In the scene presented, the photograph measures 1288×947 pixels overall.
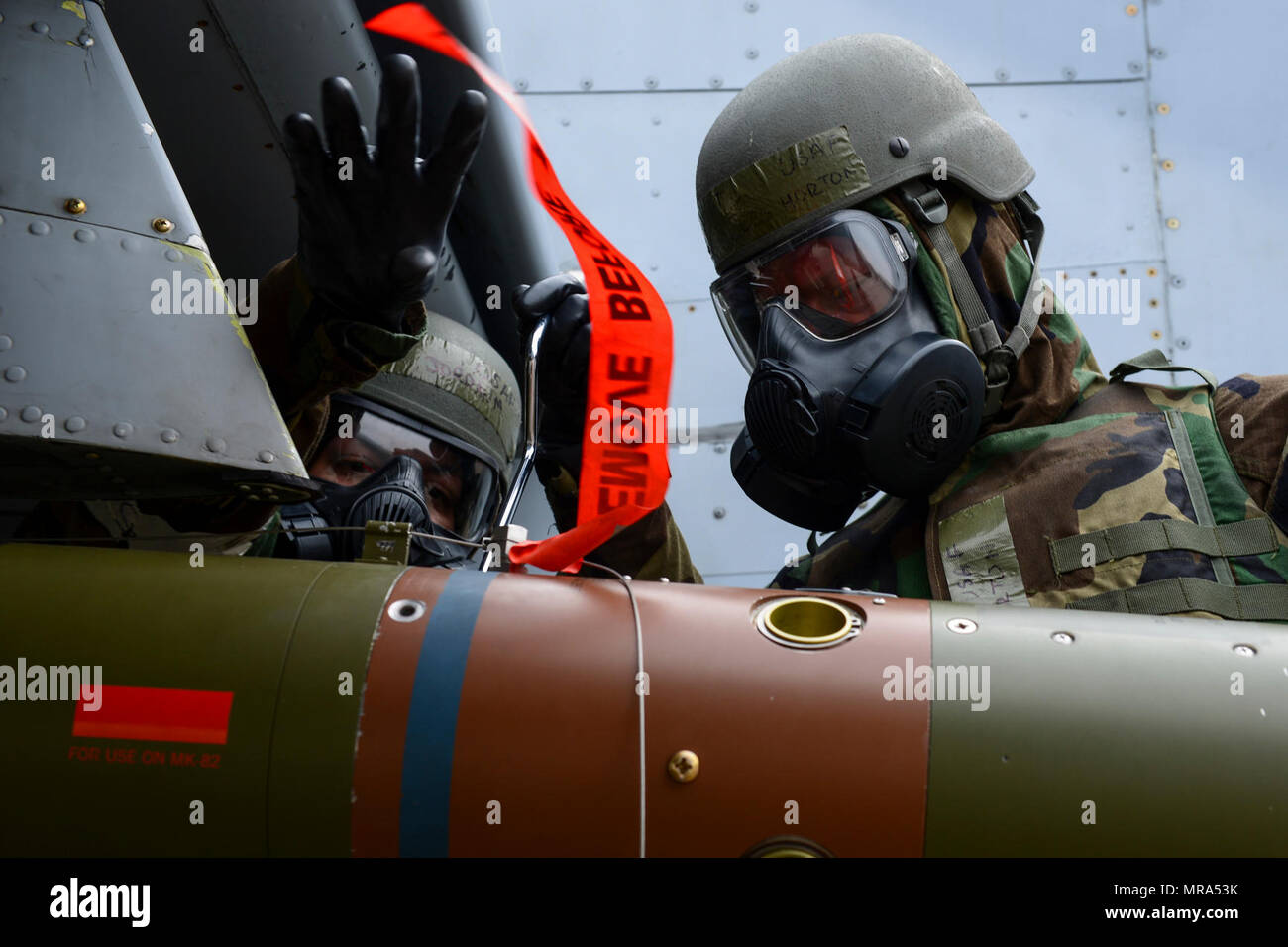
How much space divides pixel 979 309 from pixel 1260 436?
0.47m

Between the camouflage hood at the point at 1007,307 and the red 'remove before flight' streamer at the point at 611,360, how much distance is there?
2.17 feet

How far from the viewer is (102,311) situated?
4.40ft

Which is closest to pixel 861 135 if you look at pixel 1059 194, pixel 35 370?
pixel 1059 194

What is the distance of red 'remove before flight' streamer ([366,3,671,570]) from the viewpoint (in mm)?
1435

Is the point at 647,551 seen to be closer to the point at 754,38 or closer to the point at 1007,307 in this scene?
the point at 1007,307

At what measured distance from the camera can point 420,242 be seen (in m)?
1.56

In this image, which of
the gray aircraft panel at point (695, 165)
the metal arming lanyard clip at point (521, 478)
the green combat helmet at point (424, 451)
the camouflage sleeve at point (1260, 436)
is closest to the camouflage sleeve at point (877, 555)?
the camouflage sleeve at point (1260, 436)

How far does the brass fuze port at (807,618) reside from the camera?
4.01 ft

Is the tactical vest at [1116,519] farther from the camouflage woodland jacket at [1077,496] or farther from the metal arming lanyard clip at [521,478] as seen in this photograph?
the metal arming lanyard clip at [521,478]

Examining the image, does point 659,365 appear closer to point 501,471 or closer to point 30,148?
point 30,148

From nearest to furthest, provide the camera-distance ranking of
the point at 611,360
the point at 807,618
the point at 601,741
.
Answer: the point at 601,741 < the point at 807,618 < the point at 611,360

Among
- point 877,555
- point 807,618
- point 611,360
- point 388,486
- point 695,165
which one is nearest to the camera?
point 807,618

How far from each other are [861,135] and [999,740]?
1266 millimetres

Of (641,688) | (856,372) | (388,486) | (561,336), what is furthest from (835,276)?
(388,486)
